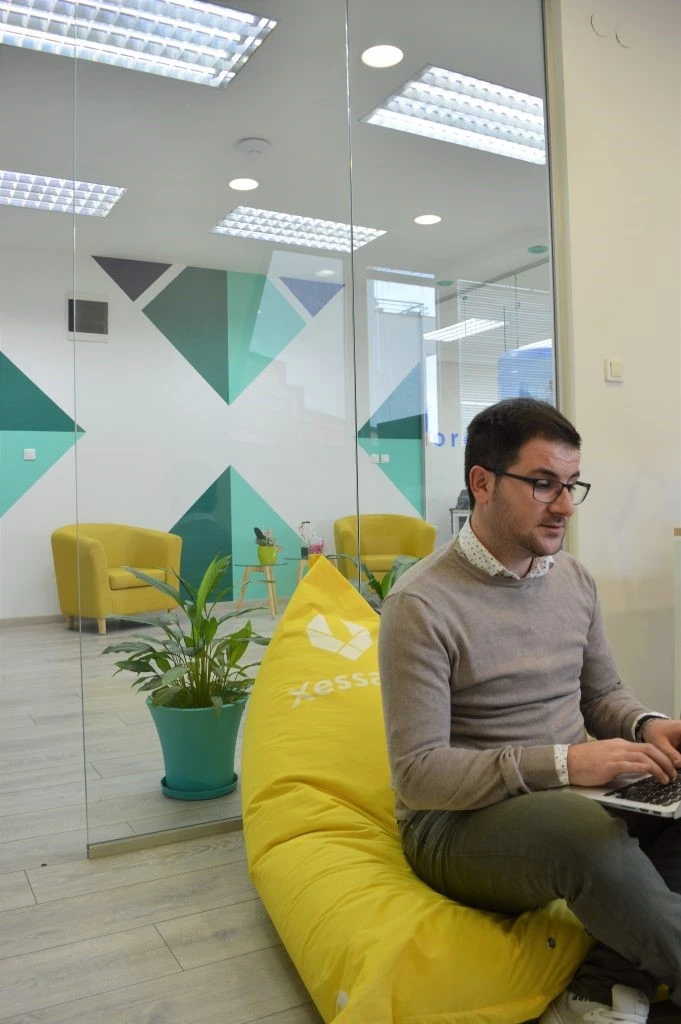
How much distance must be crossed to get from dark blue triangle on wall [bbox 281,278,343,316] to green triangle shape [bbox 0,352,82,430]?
2.10 meters

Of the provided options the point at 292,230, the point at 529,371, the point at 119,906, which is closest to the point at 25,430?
the point at 292,230

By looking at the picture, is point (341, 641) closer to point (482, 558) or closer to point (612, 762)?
point (482, 558)

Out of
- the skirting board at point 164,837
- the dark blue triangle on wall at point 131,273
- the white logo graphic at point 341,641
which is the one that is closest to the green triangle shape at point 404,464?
the white logo graphic at point 341,641

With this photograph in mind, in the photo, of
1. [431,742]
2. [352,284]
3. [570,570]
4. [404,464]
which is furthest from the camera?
[404,464]

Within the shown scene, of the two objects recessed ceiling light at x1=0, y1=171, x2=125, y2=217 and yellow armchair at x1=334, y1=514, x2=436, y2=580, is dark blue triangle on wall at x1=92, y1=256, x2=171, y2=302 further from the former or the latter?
yellow armchair at x1=334, y1=514, x2=436, y2=580

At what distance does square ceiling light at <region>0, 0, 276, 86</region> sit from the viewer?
2350 mm

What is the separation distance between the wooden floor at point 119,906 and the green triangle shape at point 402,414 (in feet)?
2.36

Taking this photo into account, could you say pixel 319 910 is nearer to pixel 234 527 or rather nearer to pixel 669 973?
pixel 669 973

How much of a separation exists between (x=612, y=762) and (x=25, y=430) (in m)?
4.30

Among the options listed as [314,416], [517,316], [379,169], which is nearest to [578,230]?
[517,316]

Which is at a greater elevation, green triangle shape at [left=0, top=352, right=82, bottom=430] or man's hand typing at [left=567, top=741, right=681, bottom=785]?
green triangle shape at [left=0, top=352, right=82, bottom=430]

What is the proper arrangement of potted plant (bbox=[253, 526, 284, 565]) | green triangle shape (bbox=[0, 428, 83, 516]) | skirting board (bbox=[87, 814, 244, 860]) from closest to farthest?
1. skirting board (bbox=[87, 814, 244, 860])
2. potted plant (bbox=[253, 526, 284, 565])
3. green triangle shape (bbox=[0, 428, 83, 516])

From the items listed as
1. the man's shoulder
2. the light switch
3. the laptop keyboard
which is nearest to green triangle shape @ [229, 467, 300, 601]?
the man's shoulder

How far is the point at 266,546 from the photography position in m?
2.60
